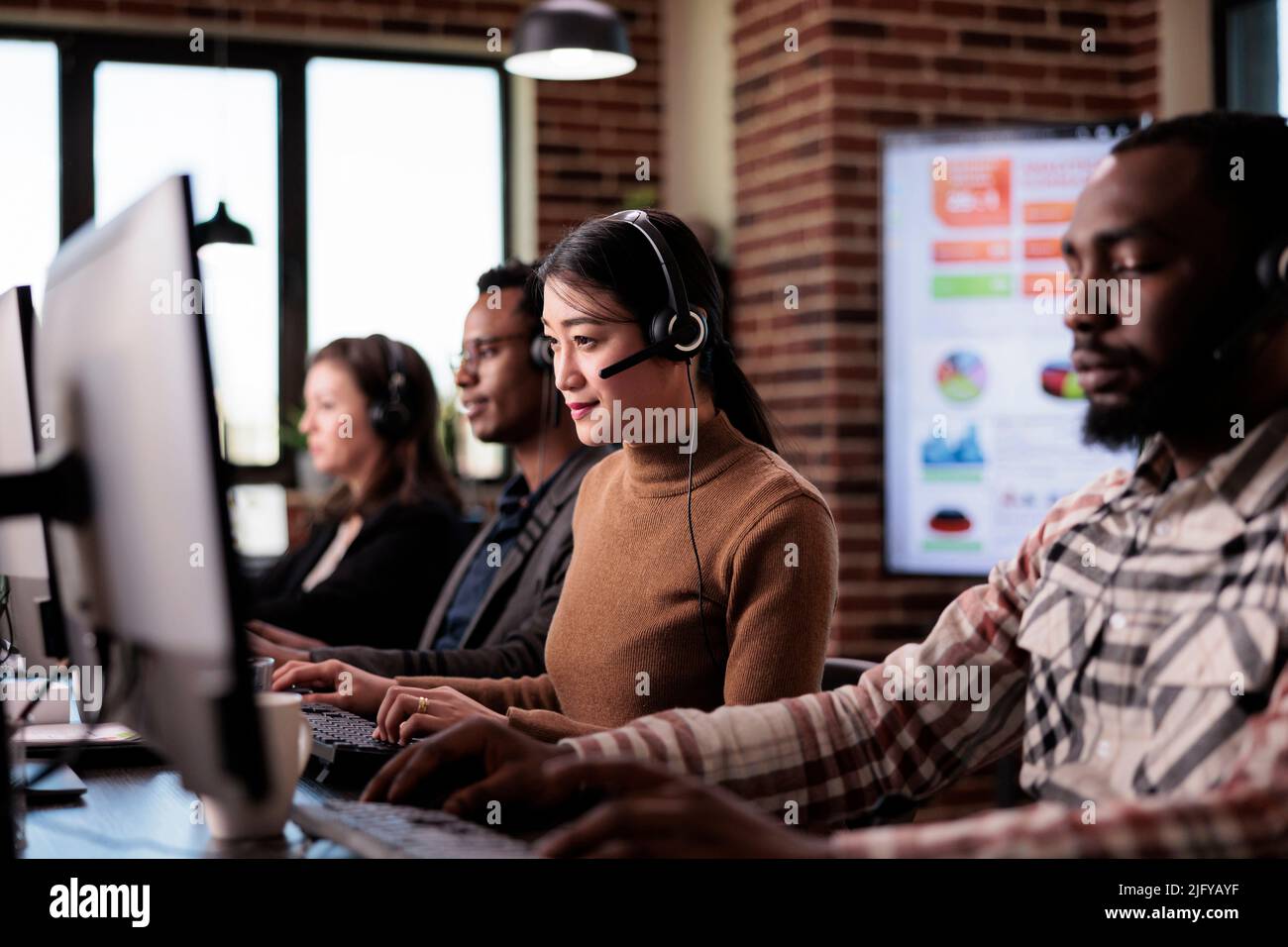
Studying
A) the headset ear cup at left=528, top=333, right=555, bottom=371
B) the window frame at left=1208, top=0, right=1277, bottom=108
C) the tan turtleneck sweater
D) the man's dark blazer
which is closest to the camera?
the tan turtleneck sweater

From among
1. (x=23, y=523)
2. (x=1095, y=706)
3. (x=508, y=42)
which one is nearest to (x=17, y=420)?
(x=23, y=523)

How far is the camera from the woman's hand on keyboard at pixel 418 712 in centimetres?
149

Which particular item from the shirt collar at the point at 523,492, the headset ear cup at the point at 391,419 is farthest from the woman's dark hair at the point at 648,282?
the headset ear cup at the point at 391,419

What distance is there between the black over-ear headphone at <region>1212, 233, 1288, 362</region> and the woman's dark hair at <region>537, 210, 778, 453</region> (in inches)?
31.6

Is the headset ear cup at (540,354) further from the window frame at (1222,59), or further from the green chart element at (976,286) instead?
the window frame at (1222,59)

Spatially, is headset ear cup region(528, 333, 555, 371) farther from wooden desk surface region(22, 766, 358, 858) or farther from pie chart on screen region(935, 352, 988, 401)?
pie chart on screen region(935, 352, 988, 401)

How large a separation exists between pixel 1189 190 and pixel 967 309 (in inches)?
102

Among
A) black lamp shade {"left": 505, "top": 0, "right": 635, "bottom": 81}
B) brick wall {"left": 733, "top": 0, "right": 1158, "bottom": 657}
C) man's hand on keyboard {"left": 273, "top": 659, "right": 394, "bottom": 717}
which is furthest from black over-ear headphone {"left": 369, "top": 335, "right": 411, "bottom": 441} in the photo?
man's hand on keyboard {"left": 273, "top": 659, "right": 394, "bottom": 717}

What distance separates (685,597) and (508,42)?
12.0 ft

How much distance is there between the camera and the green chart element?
371 centimetres

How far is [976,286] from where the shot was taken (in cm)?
371

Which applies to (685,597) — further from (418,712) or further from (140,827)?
(140,827)

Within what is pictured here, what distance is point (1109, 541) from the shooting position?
1238 millimetres
